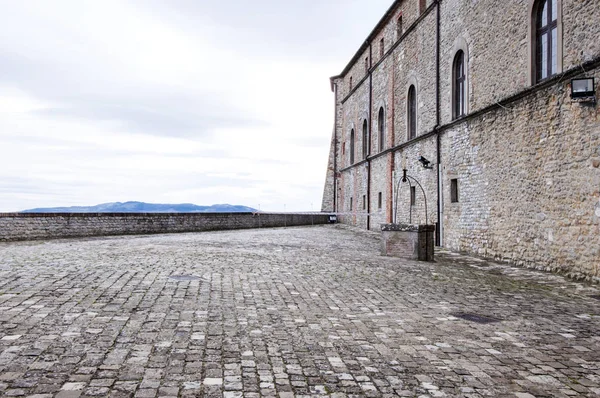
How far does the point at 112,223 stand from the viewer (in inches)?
843

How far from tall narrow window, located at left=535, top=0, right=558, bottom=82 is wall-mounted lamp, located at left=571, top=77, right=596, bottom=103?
1.51 metres

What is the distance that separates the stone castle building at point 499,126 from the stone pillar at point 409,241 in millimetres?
2043

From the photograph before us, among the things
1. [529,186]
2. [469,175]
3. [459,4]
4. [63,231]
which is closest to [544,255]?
[529,186]

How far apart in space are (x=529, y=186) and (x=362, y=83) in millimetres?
19725

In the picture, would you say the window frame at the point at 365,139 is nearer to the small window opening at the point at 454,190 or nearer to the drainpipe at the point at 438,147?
the drainpipe at the point at 438,147

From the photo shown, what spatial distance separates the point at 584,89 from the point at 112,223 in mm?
18906

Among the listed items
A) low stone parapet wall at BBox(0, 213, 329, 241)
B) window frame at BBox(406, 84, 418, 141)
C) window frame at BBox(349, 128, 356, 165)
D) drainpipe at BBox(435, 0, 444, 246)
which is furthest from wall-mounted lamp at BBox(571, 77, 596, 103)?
window frame at BBox(349, 128, 356, 165)

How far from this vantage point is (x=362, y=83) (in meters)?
29.8

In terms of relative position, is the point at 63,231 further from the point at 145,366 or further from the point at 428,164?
the point at 145,366

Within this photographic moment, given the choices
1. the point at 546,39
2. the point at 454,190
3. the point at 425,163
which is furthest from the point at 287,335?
the point at 425,163

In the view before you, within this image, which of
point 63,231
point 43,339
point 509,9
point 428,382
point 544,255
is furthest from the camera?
point 63,231

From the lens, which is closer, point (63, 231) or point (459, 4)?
point (459, 4)

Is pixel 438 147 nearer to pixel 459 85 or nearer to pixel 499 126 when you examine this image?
pixel 459 85

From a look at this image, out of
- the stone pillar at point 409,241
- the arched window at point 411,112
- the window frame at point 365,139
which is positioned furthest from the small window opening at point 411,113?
the stone pillar at point 409,241
